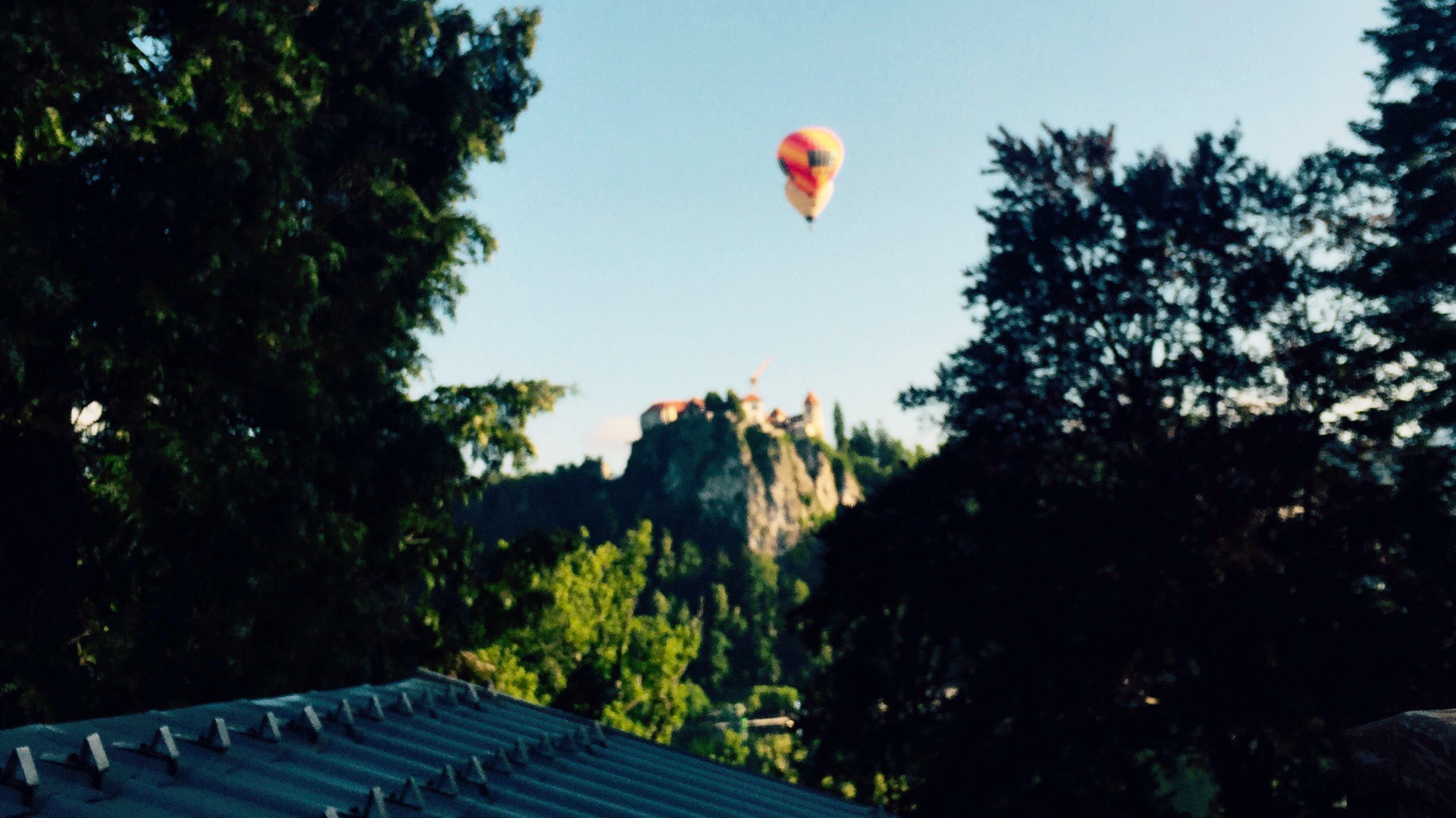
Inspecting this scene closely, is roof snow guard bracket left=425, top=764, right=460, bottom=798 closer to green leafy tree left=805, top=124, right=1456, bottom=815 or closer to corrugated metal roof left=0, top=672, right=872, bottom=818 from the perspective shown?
corrugated metal roof left=0, top=672, right=872, bottom=818

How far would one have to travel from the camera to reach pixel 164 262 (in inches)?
439

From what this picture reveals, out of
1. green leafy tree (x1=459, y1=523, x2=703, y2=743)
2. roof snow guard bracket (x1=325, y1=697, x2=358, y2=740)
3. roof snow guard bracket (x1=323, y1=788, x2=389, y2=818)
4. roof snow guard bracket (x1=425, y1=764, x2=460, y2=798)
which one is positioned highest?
green leafy tree (x1=459, y1=523, x2=703, y2=743)

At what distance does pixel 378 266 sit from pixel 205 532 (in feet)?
16.2

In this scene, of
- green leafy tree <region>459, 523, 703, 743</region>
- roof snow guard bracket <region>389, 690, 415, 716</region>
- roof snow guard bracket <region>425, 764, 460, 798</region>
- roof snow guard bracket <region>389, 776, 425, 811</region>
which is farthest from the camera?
green leafy tree <region>459, 523, 703, 743</region>

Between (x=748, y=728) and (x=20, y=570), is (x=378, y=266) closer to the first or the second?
(x=20, y=570)

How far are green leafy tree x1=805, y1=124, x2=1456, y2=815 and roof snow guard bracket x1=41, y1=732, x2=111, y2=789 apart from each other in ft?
36.0

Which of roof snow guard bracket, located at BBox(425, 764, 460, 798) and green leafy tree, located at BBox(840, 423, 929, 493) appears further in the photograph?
green leafy tree, located at BBox(840, 423, 929, 493)

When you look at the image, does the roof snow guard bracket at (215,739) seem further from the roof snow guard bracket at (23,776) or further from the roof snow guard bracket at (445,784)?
the roof snow guard bracket at (23,776)

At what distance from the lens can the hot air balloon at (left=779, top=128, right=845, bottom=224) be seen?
4869cm

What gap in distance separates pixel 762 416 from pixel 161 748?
140775mm

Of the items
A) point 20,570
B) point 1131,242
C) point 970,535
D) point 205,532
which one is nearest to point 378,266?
point 205,532

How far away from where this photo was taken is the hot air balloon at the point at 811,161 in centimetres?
4869

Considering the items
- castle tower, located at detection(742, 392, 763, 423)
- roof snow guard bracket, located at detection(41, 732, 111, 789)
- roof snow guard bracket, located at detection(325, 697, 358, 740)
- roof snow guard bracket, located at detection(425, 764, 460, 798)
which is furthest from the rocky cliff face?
roof snow guard bracket, located at detection(41, 732, 111, 789)

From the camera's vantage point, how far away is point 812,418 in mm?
148875
